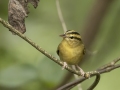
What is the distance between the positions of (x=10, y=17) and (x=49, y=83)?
47.9 inches

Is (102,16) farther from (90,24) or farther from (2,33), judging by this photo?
(2,33)

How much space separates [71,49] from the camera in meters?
3.00

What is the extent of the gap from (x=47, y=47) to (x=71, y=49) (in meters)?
1.39

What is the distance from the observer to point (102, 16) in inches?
133

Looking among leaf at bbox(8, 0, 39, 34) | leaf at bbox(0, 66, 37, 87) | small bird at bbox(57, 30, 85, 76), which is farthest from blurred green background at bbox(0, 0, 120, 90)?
leaf at bbox(8, 0, 39, 34)

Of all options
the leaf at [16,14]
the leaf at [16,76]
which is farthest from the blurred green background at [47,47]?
the leaf at [16,14]

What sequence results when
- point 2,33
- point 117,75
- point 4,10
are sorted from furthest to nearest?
1. point 117,75
2. point 2,33
3. point 4,10

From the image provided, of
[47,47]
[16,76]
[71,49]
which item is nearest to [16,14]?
[16,76]

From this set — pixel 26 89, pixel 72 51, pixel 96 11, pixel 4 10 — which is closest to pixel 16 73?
pixel 26 89

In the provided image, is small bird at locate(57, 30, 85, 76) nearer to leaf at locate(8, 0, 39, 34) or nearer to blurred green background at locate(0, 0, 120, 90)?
blurred green background at locate(0, 0, 120, 90)

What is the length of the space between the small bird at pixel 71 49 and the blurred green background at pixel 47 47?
4.7 inches

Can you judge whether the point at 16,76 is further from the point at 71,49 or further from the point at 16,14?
the point at 16,14

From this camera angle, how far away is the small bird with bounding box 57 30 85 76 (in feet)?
9.21

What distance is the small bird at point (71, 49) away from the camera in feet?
9.21
